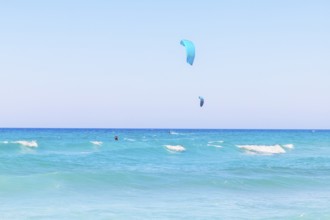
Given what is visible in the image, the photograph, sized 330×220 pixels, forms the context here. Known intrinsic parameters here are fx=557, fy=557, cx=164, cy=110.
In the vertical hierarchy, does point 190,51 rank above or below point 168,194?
above

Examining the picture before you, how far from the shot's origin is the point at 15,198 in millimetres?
12797

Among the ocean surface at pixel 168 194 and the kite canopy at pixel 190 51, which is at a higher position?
the kite canopy at pixel 190 51

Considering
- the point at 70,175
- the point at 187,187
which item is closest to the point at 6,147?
the point at 70,175

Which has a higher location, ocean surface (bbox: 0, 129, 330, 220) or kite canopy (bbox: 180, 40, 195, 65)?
kite canopy (bbox: 180, 40, 195, 65)

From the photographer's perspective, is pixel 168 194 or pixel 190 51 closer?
pixel 168 194

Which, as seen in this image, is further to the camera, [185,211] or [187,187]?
[187,187]

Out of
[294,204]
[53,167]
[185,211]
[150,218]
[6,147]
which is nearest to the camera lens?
[150,218]

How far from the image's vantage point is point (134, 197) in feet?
44.1

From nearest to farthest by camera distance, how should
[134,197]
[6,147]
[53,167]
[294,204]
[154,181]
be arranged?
[294,204], [134,197], [154,181], [53,167], [6,147]

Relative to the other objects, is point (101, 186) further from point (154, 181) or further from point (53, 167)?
point (53, 167)

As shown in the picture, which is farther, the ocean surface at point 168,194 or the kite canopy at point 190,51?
the kite canopy at point 190,51

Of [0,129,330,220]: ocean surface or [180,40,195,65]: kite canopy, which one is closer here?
[0,129,330,220]: ocean surface

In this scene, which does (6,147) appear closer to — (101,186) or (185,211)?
(101,186)

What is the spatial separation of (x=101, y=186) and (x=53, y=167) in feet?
20.5
